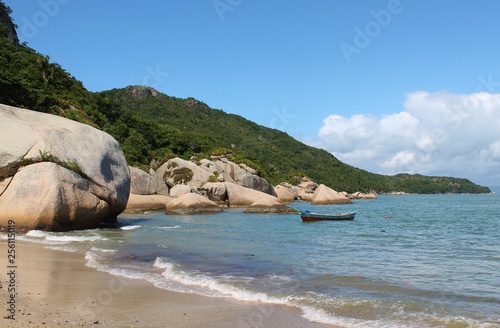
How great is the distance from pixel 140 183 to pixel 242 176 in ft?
58.7

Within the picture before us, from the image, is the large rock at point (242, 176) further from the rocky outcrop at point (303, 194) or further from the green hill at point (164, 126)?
the rocky outcrop at point (303, 194)

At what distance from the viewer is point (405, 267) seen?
1252 centimetres

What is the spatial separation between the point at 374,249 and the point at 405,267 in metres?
4.00

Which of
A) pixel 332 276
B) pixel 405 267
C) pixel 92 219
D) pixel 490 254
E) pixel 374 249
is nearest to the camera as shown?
pixel 332 276

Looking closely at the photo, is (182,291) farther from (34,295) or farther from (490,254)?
(490,254)

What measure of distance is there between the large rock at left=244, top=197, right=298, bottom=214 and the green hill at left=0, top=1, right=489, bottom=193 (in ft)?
54.5

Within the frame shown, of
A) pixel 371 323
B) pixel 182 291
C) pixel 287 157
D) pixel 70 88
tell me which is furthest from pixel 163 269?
pixel 287 157

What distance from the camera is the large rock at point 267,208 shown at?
35938 mm

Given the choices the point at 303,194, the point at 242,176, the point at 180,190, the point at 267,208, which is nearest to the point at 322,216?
the point at 267,208

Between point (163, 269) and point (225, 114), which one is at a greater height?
point (225, 114)

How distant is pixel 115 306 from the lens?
746cm

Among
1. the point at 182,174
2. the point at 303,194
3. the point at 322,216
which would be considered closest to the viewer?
the point at 322,216

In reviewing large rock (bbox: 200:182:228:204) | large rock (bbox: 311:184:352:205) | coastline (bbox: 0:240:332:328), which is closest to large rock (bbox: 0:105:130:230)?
coastline (bbox: 0:240:332:328)

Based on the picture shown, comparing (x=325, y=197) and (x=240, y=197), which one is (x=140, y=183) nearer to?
(x=240, y=197)
